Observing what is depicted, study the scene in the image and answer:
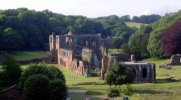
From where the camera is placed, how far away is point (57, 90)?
40.9 m

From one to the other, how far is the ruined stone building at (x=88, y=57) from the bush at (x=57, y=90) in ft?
76.0

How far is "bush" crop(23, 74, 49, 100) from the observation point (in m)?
41.2

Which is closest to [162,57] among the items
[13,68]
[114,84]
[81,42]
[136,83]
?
[81,42]

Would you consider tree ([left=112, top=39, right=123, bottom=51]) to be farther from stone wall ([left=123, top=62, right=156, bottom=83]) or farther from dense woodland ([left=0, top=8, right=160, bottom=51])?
stone wall ([left=123, top=62, right=156, bottom=83])

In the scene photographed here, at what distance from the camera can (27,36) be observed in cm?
12138

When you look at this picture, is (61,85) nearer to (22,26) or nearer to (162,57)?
(162,57)

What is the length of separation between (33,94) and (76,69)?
4192 centimetres

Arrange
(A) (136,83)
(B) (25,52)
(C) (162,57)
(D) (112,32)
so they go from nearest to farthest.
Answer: (A) (136,83)
(C) (162,57)
(B) (25,52)
(D) (112,32)

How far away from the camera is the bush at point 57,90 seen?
41.0m

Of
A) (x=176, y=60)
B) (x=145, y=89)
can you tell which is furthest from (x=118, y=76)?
(x=176, y=60)

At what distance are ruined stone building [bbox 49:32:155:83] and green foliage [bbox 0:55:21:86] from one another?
65.0 feet

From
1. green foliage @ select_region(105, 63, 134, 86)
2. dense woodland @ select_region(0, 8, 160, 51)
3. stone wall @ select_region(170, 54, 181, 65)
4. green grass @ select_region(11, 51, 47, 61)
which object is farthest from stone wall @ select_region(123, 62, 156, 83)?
dense woodland @ select_region(0, 8, 160, 51)

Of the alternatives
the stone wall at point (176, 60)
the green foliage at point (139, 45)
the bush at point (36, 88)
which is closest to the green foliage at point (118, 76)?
the bush at point (36, 88)

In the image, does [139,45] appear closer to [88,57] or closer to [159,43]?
[159,43]
